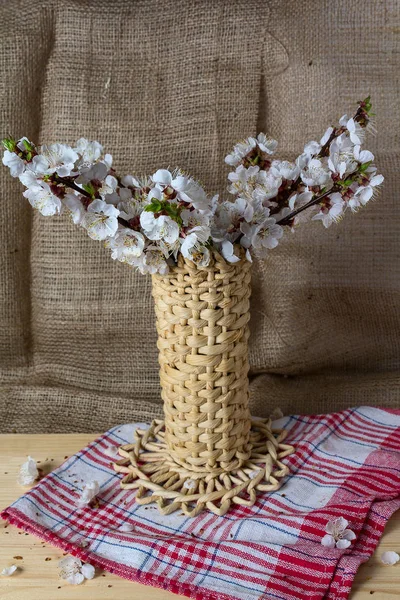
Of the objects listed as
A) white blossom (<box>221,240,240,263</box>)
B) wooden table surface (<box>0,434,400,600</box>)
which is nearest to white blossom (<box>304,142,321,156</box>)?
white blossom (<box>221,240,240,263</box>)

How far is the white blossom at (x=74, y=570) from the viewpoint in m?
0.89

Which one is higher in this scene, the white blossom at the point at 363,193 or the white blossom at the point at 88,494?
the white blossom at the point at 363,193

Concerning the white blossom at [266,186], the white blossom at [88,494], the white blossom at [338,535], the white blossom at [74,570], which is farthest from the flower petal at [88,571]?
the white blossom at [266,186]

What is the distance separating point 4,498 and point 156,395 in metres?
0.44

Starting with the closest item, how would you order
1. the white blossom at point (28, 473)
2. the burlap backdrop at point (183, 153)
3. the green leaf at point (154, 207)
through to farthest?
the green leaf at point (154, 207), the white blossom at point (28, 473), the burlap backdrop at point (183, 153)

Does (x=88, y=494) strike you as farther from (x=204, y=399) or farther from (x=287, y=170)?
(x=287, y=170)

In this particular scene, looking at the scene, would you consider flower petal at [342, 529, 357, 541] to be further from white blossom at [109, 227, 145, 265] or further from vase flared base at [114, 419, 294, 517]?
white blossom at [109, 227, 145, 265]

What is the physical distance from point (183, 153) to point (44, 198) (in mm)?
518

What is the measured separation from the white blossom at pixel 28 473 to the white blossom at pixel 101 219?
1.31ft

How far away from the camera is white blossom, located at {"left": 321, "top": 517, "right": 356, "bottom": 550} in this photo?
3.02 feet

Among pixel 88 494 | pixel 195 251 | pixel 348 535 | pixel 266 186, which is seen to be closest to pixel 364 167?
pixel 266 186

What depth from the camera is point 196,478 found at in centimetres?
105

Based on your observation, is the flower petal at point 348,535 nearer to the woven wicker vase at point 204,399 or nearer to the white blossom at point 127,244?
the woven wicker vase at point 204,399

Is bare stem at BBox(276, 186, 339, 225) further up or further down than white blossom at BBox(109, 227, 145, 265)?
further up
